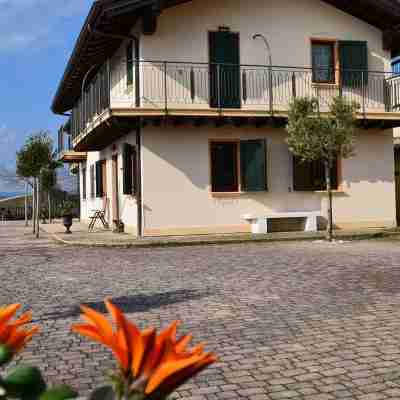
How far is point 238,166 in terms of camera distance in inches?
637

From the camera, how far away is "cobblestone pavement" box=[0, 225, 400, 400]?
3686 millimetres

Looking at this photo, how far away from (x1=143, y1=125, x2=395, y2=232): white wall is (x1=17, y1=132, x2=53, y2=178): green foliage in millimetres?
5597

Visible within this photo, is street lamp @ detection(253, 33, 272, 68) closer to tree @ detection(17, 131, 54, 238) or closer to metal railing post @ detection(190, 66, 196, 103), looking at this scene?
metal railing post @ detection(190, 66, 196, 103)

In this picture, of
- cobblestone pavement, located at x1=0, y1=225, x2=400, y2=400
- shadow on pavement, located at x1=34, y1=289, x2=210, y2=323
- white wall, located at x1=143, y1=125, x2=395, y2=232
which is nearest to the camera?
cobblestone pavement, located at x1=0, y1=225, x2=400, y2=400

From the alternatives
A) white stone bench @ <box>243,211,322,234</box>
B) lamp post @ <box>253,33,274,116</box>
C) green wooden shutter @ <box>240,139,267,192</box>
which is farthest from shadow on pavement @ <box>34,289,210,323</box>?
lamp post @ <box>253,33,274,116</box>

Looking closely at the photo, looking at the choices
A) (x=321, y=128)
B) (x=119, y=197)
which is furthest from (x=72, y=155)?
(x=321, y=128)

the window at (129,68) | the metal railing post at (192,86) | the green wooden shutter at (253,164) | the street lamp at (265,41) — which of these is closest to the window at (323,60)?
the street lamp at (265,41)

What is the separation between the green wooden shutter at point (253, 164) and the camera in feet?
52.3

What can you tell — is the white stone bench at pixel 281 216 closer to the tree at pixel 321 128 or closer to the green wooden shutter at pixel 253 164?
the green wooden shutter at pixel 253 164

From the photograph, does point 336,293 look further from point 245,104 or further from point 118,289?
point 245,104

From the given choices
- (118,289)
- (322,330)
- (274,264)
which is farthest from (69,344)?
(274,264)

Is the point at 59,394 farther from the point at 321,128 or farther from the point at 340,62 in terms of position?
the point at 340,62

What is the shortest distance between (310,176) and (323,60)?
141 inches

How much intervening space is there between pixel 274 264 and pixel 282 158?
7208mm
